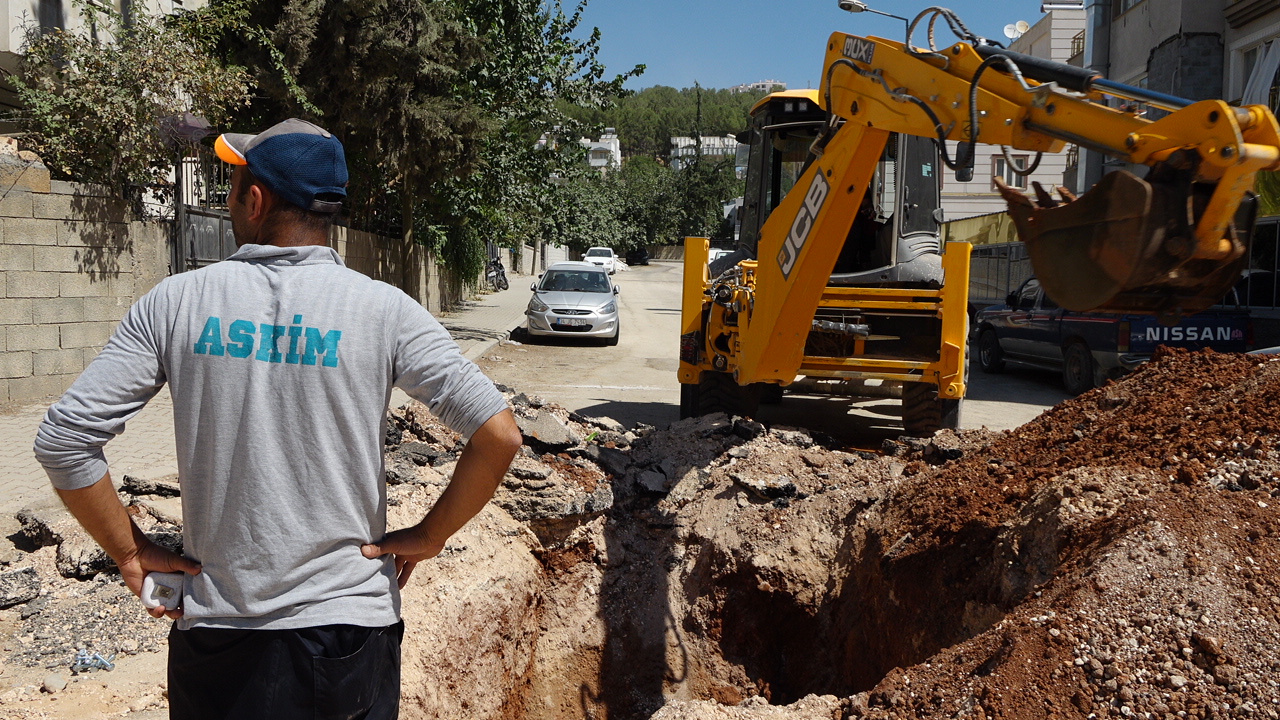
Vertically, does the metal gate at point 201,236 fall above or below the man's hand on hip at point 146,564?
above

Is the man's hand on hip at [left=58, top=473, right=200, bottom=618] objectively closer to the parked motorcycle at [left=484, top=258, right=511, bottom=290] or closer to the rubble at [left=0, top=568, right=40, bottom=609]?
the rubble at [left=0, top=568, right=40, bottom=609]

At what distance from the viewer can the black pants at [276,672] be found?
204cm

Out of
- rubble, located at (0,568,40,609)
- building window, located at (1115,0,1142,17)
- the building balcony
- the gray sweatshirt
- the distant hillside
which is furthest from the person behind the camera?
the distant hillside

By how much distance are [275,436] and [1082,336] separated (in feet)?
42.8

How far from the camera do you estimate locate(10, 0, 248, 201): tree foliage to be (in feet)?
31.9

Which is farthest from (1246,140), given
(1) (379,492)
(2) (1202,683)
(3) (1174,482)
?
(1) (379,492)

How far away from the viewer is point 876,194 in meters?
8.58

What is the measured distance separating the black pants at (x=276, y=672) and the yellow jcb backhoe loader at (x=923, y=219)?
2975 millimetres

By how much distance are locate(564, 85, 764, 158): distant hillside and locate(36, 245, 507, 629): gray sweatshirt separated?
128 m

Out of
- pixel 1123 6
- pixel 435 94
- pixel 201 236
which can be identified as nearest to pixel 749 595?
pixel 201 236

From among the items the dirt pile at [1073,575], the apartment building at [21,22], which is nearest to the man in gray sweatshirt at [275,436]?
Result: the dirt pile at [1073,575]

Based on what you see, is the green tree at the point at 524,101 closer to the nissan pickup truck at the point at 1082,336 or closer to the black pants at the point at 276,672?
the nissan pickup truck at the point at 1082,336

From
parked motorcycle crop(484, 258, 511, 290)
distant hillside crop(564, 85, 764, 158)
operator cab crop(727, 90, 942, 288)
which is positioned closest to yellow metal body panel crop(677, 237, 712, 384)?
operator cab crop(727, 90, 942, 288)

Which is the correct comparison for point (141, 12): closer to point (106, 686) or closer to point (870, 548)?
point (106, 686)
